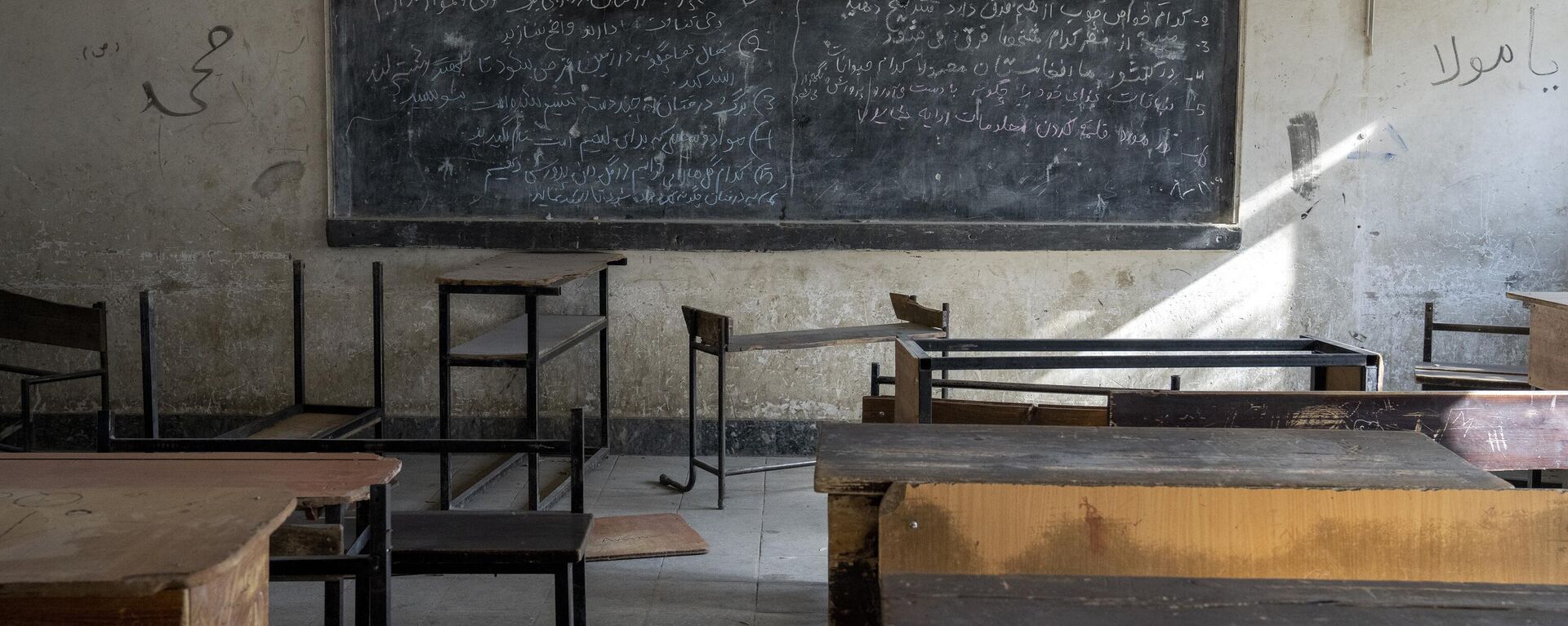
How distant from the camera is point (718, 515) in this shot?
13.7 feet

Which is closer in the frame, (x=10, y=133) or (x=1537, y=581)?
(x=1537, y=581)

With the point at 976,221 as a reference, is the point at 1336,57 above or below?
above

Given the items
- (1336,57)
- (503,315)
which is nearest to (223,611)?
(503,315)

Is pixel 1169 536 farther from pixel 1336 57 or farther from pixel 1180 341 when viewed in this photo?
pixel 1336 57

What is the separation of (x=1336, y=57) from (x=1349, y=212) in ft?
2.03

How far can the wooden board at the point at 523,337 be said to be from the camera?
399 cm

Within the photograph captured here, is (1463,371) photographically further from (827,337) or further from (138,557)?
(138,557)

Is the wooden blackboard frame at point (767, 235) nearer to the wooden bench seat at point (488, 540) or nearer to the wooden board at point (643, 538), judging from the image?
the wooden board at point (643, 538)

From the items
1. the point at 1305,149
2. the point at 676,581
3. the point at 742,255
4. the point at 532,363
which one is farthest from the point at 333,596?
the point at 1305,149

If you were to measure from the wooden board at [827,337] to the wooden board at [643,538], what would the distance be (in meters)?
0.63

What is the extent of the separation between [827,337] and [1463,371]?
233cm

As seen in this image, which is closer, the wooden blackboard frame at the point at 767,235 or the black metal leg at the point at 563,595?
the black metal leg at the point at 563,595

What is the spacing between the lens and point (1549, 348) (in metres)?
3.72

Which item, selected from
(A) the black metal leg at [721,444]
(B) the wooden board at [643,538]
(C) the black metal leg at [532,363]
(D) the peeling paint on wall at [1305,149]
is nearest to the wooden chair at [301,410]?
(C) the black metal leg at [532,363]
